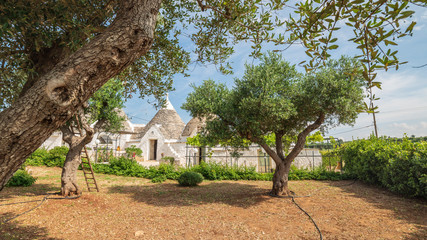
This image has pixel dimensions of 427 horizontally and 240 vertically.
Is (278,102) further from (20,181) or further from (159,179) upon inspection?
(20,181)

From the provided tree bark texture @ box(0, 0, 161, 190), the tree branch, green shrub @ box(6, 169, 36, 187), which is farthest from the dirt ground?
tree bark texture @ box(0, 0, 161, 190)

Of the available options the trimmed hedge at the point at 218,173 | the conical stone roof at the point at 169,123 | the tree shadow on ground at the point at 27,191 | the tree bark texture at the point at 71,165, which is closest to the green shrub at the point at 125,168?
the trimmed hedge at the point at 218,173

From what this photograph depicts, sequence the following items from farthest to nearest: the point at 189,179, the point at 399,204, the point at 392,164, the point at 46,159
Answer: the point at 46,159 < the point at 189,179 < the point at 392,164 < the point at 399,204

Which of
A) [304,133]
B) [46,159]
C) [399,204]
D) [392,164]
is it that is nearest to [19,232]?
[304,133]

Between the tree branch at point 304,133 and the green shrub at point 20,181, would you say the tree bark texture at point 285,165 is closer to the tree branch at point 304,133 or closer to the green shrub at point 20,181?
the tree branch at point 304,133

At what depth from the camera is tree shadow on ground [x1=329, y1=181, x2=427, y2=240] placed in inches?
237

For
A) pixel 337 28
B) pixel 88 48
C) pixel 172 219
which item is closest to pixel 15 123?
pixel 88 48

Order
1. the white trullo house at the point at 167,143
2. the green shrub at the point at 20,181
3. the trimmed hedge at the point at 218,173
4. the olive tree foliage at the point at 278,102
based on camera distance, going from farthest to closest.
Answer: the white trullo house at the point at 167,143 < the trimmed hedge at the point at 218,173 < the green shrub at the point at 20,181 < the olive tree foliage at the point at 278,102

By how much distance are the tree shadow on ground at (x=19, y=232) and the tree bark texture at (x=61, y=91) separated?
164 inches

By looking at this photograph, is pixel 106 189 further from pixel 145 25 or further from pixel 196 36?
pixel 145 25

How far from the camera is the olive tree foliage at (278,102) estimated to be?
8.07m

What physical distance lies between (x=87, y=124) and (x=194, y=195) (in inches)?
204

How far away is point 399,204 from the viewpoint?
8102mm

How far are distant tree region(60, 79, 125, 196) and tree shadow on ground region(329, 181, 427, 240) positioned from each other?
1008 centimetres
